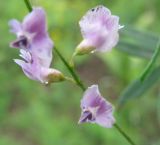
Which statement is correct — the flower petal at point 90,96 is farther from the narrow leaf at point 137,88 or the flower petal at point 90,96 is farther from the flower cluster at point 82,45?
the narrow leaf at point 137,88

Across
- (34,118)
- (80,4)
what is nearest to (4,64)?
(34,118)

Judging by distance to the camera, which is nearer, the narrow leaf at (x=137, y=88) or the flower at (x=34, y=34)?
the flower at (x=34, y=34)

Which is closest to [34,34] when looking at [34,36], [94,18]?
[34,36]

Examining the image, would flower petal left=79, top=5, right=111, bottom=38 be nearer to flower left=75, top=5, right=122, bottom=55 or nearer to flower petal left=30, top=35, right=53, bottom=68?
flower left=75, top=5, right=122, bottom=55

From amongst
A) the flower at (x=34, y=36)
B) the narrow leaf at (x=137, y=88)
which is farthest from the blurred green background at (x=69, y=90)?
the flower at (x=34, y=36)

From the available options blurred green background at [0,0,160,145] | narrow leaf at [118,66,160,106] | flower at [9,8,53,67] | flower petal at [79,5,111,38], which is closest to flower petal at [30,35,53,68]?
flower at [9,8,53,67]

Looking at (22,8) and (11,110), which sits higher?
(22,8)

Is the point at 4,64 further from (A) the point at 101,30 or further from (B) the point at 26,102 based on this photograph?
(A) the point at 101,30
